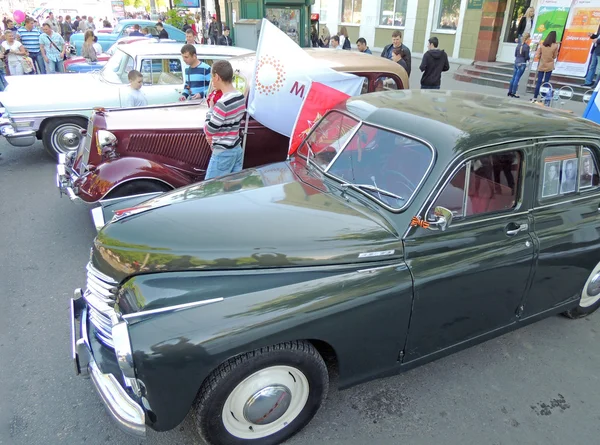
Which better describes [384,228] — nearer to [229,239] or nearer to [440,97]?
[229,239]

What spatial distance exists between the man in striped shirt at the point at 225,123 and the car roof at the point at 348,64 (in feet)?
3.35

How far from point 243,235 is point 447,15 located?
1815 centimetres

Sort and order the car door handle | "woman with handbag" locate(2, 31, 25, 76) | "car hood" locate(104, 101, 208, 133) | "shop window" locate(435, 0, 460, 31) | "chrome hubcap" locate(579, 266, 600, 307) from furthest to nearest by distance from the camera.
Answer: "shop window" locate(435, 0, 460, 31) → "woman with handbag" locate(2, 31, 25, 76) → "car hood" locate(104, 101, 208, 133) → "chrome hubcap" locate(579, 266, 600, 307) → the car door handle

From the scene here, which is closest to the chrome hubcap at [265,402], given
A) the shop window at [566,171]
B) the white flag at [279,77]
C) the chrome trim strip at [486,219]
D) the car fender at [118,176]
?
the chrome trim strip at [486,219]

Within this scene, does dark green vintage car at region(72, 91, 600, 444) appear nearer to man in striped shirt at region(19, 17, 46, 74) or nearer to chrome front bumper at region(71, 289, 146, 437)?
chrome front bumper at region(71, 289, 146, 437)

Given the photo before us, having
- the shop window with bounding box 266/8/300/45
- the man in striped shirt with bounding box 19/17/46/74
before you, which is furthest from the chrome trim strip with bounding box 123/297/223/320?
the shop window with bounding box 266/8/300/45

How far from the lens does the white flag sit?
4770 millimetres

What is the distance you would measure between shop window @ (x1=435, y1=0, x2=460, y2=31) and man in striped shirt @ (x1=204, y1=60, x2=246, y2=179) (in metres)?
15.5

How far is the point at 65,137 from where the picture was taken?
7262 millimetres

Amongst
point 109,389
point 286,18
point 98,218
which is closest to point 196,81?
point 98,218

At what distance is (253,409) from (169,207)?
1315mm

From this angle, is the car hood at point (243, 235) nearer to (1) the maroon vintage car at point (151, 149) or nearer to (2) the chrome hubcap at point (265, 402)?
(2) the chrome hubcap at point (265, 402)

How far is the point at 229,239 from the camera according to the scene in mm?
2418

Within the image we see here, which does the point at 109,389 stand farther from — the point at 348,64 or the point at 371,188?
the point at 348,64
